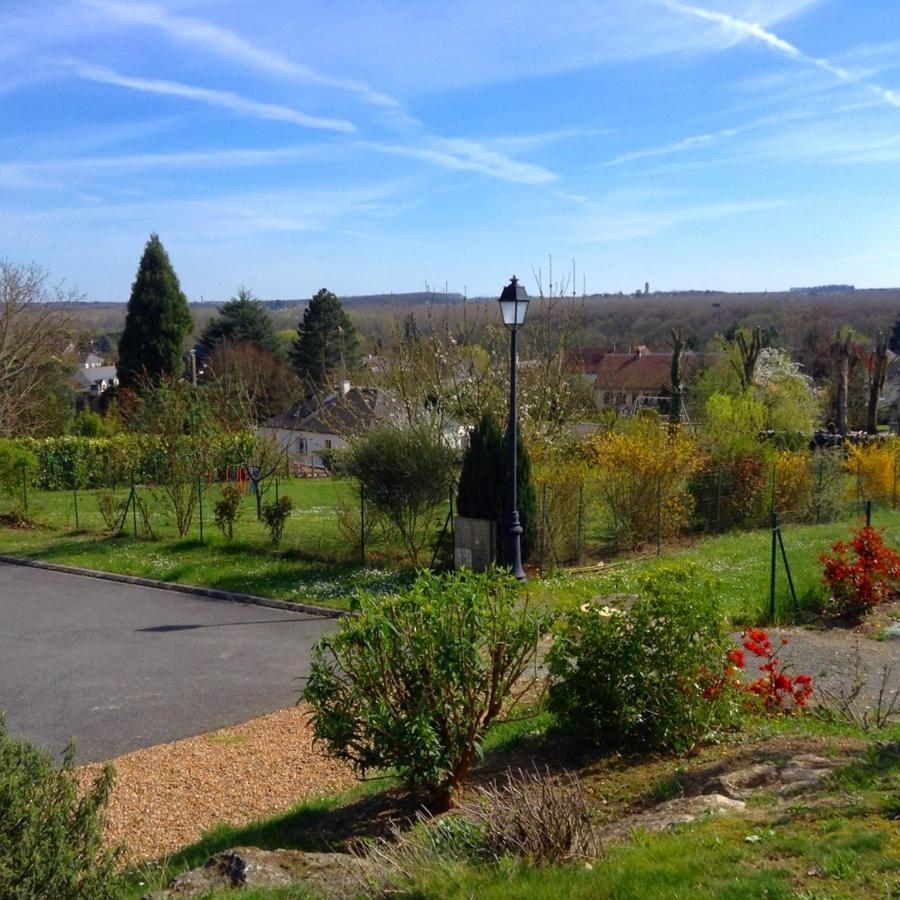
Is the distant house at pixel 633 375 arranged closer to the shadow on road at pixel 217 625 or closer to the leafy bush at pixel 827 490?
the leafy bush at pixel 827 490

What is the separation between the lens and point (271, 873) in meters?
5.74

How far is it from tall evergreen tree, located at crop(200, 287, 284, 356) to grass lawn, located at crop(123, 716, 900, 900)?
54592mm

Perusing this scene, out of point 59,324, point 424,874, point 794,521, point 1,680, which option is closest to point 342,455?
point 1,680

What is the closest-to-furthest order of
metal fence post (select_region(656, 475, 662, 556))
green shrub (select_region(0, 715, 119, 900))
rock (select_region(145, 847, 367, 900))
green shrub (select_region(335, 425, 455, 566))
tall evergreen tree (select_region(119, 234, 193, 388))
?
green shrub (select_region(0, 715, 119, 900)) → rock (select_region(145, 847, 367, 900)) → green shrub (select_region(335, 425, 455, 566)) → metal fence post (select_region(656, 475, 662, 556)) → tall evergreen tree (select_region(119, 234, 193, 388))

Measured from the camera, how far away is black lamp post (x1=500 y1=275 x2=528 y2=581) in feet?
44.2

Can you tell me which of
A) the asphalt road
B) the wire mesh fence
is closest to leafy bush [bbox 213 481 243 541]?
the wire mesh fence

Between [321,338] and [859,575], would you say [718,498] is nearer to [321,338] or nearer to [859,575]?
[859,575]

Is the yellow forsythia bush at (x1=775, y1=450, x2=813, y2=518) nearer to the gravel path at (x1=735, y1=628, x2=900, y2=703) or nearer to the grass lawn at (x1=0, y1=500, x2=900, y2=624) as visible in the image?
the grass lawn at (x1=0, y1=500, x2=900, y2=624)

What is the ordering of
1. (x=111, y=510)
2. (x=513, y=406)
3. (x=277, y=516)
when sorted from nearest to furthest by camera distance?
(x=513, y=406) → (x=277, y=516) → (x=111, y=510)

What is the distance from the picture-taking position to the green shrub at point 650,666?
750cm

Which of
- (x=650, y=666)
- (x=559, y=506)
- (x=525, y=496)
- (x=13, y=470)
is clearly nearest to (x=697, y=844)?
(x=650, y=666)

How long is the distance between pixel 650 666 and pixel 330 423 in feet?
55.0

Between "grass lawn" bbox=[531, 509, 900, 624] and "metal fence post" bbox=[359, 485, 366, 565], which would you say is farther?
"metal fence post" bbox=[359, 485, 366, 565]

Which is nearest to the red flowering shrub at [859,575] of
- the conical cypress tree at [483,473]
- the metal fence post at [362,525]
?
the conical cypress tree at [483,473]
